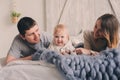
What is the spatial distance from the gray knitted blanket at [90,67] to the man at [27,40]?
0.47 meters

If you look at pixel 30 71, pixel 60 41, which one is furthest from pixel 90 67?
pixel 60 41

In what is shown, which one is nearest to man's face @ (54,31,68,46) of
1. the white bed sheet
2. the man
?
the man

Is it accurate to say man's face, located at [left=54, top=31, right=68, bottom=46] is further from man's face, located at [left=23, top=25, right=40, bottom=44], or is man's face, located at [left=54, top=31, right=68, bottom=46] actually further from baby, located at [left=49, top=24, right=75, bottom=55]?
man's face, located at [left=23, top=25, right=40, bottom=44]

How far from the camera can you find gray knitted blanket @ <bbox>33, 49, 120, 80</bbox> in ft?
3.82

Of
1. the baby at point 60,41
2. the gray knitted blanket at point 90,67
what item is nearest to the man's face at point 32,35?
the baby at point 60,41

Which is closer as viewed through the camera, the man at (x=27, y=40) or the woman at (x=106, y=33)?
the woman at (x=106, y=33)

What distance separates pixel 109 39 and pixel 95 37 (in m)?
0.11

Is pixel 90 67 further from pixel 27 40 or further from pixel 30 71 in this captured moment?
pixel 27 40

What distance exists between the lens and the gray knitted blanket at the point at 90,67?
1165mm

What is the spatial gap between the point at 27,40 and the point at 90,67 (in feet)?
2.14

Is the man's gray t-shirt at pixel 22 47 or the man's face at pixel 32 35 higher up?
the man's face at pixel 32 35

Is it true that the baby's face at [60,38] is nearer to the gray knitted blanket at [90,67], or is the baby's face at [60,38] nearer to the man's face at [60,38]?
the man's face at [60,38]

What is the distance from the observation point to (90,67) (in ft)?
3.85

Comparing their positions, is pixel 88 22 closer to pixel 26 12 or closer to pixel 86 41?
pixel 26 12
